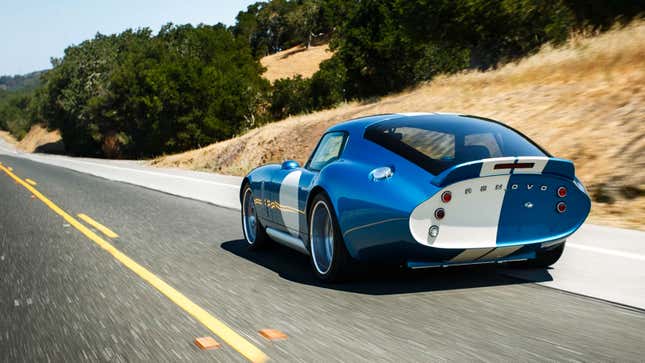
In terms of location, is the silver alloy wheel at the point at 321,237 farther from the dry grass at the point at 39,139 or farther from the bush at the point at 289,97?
the dry grass at the point at 39,139

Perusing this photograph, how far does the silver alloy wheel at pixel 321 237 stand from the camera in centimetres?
648

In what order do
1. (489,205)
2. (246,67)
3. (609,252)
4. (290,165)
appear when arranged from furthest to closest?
(246,67) → (290,165) → (609,252) → (489,205)

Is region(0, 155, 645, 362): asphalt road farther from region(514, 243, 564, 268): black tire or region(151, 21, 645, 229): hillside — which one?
region(151, 21, 645, 229): hillside

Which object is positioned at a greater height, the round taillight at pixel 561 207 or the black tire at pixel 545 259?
the round taillight at pixel 561 207

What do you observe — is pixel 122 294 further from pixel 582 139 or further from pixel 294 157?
pixel 294 157

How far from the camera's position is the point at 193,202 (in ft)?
50.5

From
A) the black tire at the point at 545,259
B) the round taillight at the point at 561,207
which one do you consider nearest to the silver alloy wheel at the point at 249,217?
the black tire at the point at 545,259

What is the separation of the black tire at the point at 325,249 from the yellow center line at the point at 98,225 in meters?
4.50

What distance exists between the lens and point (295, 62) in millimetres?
120375

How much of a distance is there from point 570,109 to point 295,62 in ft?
348

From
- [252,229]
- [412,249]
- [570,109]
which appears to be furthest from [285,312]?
[570,109]

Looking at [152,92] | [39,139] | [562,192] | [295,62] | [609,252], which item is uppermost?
[562,192]

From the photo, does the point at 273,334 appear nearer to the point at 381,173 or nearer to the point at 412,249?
the point at 412,249

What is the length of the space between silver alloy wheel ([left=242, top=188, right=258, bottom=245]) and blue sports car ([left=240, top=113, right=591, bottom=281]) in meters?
1.96
